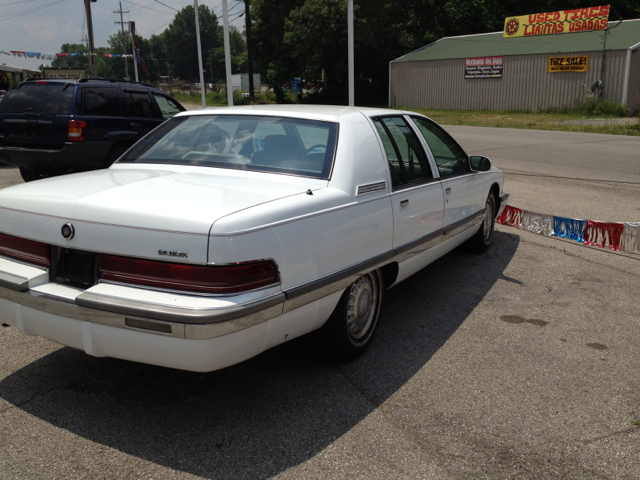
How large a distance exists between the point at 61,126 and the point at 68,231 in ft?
22.4

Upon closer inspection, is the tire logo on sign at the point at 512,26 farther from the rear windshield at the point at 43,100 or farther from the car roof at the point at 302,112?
the car roof at the point at 302,112

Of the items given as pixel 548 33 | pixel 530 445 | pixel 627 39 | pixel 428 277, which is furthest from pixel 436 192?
pixel 548 33

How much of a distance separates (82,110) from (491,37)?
33.0 m

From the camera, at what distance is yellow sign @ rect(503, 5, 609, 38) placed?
30906 mm

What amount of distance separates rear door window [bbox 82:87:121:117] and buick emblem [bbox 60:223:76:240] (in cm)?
698

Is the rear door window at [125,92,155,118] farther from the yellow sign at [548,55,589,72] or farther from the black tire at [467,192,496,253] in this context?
the yellow sign at [548,55,589,72]

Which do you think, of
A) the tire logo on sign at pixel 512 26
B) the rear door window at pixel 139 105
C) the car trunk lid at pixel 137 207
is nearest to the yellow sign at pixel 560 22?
the tire logo on sign at pixel 512 26

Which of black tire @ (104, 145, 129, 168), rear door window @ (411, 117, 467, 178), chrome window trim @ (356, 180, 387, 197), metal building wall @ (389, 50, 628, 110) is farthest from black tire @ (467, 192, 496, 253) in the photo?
metal building wall @ (389, 50, 628, 110)

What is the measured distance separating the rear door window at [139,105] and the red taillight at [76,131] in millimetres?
1175

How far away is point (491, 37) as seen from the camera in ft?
122

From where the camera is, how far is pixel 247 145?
4.10 meters

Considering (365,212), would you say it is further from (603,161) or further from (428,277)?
(603,161)

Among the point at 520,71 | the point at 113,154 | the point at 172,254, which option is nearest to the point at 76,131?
the point at 113,154

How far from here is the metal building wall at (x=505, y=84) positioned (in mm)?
29609
